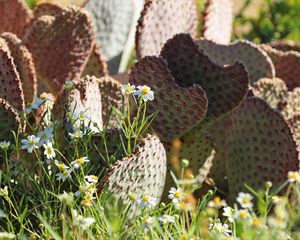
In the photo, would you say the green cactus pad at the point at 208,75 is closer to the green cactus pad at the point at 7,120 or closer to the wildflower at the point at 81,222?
the green cactus pad at the point at 7,120

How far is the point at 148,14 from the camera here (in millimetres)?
3664

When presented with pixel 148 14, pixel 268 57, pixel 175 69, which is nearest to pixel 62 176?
pixel 175 69

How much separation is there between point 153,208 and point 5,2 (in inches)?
73.7

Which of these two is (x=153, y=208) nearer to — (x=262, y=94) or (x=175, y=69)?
(x=175, y=69)

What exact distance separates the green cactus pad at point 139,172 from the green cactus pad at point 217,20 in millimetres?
1486

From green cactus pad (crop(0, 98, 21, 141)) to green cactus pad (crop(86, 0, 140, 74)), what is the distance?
1503 millimetres

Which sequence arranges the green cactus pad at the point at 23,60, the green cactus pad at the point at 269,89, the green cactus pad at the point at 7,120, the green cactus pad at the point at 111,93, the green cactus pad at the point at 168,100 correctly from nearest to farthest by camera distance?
the green cactus pad at the point at 7,120
the green cactus pad at the point at 168,100
the green cactus pad at the point at 111,93
the green cactus pad at the point at 23,60
the green cactus pad at the point at 269,89

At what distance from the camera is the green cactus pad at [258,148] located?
3207mm

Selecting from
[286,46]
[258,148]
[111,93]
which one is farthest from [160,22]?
[286,46]

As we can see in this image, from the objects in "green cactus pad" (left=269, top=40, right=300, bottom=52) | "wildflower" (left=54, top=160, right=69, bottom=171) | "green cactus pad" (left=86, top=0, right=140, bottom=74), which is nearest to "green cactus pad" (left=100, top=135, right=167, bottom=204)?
"wildflower" (left=54, top=160, right=69, bottom=171)

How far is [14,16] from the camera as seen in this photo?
418 centimetres

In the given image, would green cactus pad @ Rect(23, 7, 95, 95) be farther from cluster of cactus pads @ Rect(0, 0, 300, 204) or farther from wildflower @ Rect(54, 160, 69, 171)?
wildflower @ Rect(54, 160, 69, 171)

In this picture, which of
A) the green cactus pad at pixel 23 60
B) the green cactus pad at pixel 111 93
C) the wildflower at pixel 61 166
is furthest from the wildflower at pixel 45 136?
the green cactus pad at pixel 23 60

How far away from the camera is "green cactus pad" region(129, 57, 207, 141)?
302 centimetres
